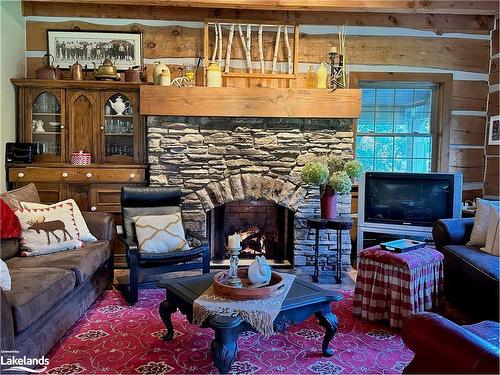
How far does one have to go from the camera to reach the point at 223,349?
7.60 ft

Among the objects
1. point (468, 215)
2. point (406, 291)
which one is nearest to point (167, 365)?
point (406, 291)

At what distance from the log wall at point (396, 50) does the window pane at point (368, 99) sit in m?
0.28

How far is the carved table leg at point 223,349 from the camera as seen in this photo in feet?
7.58

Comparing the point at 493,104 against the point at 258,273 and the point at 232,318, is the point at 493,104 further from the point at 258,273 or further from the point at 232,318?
the point at 232,318

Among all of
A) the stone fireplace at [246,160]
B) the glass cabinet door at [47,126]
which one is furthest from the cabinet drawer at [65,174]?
the stone fireplace at [246,160]

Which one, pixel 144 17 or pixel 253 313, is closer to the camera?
Result: pixel 253 313

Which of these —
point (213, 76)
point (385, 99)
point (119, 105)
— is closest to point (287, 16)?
point (213, 76)

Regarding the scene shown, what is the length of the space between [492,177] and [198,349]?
4.07 metres

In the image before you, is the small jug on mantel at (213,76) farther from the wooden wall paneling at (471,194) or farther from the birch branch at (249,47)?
the wooden wall paneling at (471,194)

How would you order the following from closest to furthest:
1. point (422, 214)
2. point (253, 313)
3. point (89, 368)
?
point (253, 313), point (89, 368), point (422, 214)

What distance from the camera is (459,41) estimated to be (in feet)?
16.7

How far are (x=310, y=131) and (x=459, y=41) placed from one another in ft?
7.06

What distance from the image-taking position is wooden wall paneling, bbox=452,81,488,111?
515 cm

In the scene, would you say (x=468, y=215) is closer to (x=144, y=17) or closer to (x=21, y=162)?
(x=144, y=17)
